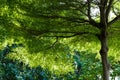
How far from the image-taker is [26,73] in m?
20.8

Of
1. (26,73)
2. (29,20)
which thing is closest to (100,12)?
(29,20)

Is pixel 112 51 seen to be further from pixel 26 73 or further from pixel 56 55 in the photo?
pixel 26 73

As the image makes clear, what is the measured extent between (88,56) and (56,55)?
9.83 metres

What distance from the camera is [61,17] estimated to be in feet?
26.3

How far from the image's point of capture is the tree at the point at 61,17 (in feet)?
25.5

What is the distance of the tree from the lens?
25.5 feet

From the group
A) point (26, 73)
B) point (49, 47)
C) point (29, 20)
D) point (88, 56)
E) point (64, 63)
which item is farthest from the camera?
point (26, 73)

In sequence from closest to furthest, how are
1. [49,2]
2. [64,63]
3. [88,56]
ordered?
[49,2] < [64,63] < [88,56]

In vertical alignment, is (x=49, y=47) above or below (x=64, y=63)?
above

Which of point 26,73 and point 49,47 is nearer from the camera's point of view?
point 49,47

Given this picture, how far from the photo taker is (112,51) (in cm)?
1022

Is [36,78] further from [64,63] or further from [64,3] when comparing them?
[64,3]

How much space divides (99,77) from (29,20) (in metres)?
12.4

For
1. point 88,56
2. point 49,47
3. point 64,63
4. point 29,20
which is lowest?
point 88,56
